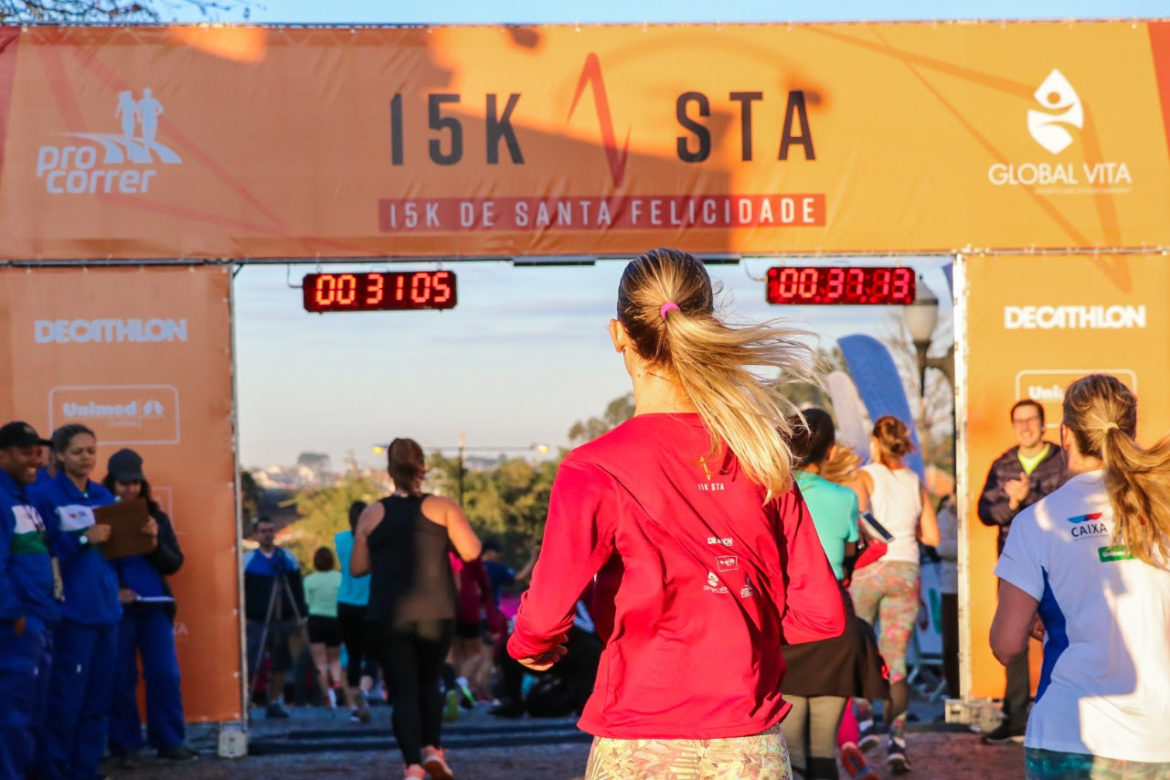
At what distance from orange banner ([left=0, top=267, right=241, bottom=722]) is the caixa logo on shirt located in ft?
20.3

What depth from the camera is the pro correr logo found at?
8.74 m

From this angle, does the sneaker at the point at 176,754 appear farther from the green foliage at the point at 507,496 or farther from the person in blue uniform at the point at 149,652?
the green foliage at the point at 507,496

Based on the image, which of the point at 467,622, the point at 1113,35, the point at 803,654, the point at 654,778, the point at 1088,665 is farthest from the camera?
the point at 467,622

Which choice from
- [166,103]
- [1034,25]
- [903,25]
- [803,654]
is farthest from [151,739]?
[1034,25]

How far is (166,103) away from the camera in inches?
346

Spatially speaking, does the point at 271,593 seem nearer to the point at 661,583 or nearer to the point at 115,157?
the point at 115,157

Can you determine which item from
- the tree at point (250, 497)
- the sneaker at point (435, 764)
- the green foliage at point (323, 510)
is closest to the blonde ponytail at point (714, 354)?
the sneaker at point (435, 764)

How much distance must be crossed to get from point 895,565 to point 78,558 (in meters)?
4.45

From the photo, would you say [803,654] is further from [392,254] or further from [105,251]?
[105,251]

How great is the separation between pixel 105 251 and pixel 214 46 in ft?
4.67

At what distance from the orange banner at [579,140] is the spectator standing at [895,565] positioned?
151 centimetres

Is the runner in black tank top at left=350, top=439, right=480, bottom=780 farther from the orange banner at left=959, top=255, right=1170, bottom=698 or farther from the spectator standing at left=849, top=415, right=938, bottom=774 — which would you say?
the orange banner at left=959, top=255, right=1170, bottom=698

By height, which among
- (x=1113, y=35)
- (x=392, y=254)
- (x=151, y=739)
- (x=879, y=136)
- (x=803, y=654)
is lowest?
(x=151, y=739)

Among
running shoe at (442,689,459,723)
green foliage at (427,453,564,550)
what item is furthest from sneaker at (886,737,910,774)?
green foliage at (427,453,564,550)
